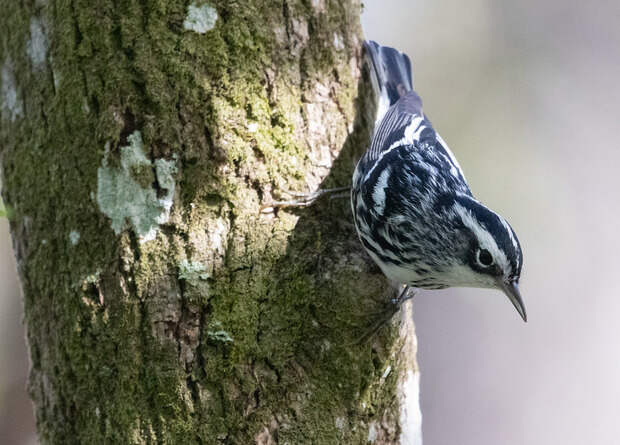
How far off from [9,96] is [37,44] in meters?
0.30

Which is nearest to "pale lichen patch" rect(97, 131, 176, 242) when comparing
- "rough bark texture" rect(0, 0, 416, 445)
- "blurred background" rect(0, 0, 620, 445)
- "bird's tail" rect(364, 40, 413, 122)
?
"rough bark texture" rect(0, 0, 416, 445)

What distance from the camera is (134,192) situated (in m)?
2.85

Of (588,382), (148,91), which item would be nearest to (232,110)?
(148,91)

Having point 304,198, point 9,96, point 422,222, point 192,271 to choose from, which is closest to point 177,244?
point 192,271

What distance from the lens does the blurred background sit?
705 cm

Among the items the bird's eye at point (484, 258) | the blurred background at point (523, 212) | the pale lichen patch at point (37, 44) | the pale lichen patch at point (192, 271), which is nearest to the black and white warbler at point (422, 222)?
the bird's eye at point (484, 258)

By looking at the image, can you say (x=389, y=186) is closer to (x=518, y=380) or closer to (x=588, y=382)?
(x=518, y=380)

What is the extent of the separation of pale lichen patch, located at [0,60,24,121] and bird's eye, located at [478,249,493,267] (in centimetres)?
229

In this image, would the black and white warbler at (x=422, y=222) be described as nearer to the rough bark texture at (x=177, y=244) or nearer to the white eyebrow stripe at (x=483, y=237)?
the white eyebrow stripe at (x=483, y=237)

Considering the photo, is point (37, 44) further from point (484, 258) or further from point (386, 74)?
point (484, 258)

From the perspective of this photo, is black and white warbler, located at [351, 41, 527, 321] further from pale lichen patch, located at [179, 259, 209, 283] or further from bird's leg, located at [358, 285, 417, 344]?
pale lichen patch, located at [179, 259, 209, 283]

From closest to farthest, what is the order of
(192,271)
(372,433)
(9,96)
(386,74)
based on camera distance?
(192,271)
(372,433)
(9,96)
(386,74)

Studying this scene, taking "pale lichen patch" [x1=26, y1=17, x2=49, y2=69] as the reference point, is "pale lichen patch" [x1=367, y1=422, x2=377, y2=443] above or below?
below

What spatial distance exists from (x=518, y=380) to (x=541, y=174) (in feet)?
9.36
